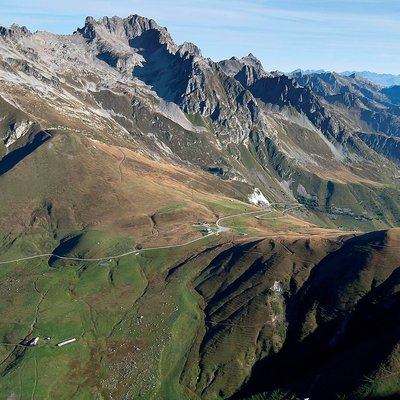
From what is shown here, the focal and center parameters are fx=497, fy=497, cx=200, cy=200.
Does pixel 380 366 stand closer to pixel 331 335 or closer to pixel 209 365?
pixel 331 335

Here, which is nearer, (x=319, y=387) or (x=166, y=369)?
(x=319, y=387)

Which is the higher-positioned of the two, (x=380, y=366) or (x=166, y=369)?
(x=380, y=366)

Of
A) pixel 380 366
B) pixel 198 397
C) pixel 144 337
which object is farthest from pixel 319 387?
pixel 144 337

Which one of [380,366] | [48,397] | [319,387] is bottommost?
[48,397]

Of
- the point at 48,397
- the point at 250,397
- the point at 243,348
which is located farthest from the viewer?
the point at 243,348

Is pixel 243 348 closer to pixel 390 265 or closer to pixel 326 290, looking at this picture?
pixel 326 290

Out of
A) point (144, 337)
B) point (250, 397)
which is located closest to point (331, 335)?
point (250, 397)

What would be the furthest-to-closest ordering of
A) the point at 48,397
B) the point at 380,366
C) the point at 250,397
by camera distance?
the point at 48,397, the point at 250,397, the point at 380,366

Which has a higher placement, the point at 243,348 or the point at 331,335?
the point at 331,335

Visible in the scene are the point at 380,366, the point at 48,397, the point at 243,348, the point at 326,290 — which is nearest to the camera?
the point at 380,366
